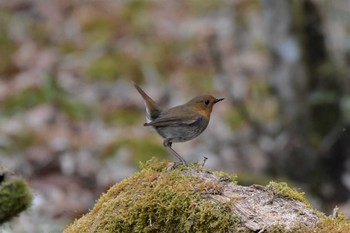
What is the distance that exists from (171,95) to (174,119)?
20.1 feet

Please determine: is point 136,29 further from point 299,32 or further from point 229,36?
point 299,32

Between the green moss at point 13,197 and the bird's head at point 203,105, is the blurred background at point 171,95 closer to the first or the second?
the green moss at point 13,197

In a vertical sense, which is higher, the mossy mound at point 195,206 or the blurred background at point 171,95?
the blurred background at point 171,95

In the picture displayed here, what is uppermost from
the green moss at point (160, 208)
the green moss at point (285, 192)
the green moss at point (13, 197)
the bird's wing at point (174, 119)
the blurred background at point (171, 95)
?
the blurred background at point (171, 95)

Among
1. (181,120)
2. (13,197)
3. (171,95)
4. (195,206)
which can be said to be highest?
(171,95)

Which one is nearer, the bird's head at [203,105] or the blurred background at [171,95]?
the bird's head at [203,105]

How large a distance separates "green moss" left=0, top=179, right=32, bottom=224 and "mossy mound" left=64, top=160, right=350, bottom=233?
1179 mm

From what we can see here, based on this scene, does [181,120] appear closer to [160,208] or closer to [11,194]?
[11,194]

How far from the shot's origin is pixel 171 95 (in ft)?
39.5

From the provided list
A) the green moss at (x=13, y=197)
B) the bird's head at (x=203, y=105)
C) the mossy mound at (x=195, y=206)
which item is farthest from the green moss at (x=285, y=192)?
the bird's head at (x=203, y=105)

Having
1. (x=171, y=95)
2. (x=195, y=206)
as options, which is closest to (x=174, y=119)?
(x=195, y=206)

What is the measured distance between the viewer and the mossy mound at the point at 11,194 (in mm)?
5148

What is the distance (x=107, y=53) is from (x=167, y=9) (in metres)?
2.82

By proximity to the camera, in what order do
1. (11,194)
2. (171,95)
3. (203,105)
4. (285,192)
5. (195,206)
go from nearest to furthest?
(195,206)
(285,192)
(11,194)
(203,105)
(171,95)
